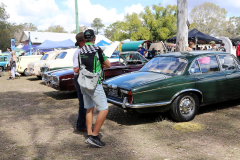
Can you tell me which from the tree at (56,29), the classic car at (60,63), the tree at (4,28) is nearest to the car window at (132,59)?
the classic car at (60,63)

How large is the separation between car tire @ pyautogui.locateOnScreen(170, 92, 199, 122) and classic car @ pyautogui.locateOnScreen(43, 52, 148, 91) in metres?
3.38

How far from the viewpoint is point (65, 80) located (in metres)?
7.43

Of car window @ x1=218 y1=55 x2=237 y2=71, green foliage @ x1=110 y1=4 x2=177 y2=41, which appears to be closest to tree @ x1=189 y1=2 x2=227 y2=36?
green foliage @ x1=110 y1=4 x2=177 y2=41

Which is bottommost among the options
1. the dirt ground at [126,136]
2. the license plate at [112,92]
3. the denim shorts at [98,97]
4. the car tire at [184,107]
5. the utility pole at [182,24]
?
the dirt ground at [126,136]

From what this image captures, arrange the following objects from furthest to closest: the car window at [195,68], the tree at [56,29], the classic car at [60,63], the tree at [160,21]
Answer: the tree at [56,29] < the tree at [160,21] < the classic car at [60,63] < the car window at [195,68]

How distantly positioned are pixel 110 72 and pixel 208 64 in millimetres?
3542

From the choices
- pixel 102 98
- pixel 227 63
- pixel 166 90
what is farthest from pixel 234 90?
pixel 102 98

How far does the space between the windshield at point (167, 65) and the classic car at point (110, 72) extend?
2257 millimetres

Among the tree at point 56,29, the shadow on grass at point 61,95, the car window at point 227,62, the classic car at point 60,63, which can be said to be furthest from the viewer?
the tree at point 56,29

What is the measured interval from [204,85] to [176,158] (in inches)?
89.3

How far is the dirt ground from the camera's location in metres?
3.56

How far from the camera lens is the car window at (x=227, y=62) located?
5665 millimetres

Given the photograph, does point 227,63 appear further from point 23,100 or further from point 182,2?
point 23,100

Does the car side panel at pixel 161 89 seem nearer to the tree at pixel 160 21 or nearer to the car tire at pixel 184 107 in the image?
the car tire at pixel 184 107
